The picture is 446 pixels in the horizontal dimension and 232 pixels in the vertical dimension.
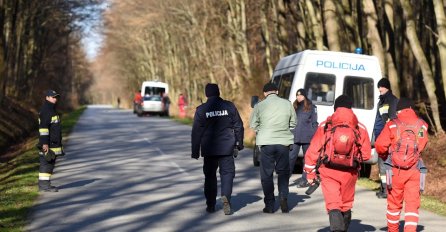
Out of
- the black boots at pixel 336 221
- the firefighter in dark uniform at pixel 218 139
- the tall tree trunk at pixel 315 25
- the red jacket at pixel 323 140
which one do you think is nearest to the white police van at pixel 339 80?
the firefighter in dark uniform at pixel 218 139

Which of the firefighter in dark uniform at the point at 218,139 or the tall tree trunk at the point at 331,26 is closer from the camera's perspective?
the firefighter in dark uniform at the point at 218,139

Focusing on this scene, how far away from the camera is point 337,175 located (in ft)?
24.8

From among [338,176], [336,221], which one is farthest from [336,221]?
[338,176]

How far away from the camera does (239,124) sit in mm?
10188

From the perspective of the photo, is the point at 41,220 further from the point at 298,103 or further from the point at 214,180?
the point at 298,103

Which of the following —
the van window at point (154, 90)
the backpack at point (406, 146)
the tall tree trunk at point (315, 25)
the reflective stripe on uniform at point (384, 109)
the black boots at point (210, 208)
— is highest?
the tall tree trunk at point (315, 25)

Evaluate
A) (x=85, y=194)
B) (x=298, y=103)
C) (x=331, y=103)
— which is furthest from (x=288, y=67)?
(x=85, y=194)

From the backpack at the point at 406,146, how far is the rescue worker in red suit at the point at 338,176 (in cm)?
42

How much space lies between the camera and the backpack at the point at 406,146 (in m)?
7.85

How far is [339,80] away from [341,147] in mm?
7854

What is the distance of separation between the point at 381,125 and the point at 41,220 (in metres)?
5.46

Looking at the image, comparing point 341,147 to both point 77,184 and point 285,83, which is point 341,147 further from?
point 285,83

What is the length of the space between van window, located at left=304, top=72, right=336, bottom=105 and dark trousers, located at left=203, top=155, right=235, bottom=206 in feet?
17.6

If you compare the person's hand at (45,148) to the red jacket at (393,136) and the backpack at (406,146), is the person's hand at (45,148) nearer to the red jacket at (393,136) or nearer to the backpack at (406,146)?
the red jacket at (393,136)
